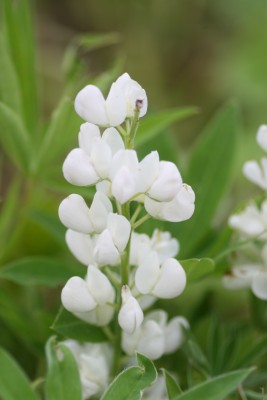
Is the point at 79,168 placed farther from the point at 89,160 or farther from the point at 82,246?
the point at 82,246

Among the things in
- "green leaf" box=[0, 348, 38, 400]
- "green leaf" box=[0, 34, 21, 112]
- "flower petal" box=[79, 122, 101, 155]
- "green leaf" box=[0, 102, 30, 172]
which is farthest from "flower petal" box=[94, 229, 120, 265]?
"green leaf" box=[0, 34, 21, 112]

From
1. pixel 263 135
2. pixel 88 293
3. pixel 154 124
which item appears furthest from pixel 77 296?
pixel 154 124

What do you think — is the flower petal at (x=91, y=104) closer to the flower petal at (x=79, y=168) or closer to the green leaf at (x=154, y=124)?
the flower petal at (x=79, y=168)

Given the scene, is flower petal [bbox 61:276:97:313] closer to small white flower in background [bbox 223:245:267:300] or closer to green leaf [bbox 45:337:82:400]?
green leaf [bbox 45:337:82:400]

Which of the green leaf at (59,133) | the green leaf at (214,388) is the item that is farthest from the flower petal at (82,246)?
the green leaf at (59,133)

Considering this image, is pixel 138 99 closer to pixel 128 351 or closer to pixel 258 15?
pixel 128 351

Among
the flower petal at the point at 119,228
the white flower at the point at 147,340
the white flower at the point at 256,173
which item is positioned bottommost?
the white flower at the point at 147,340
